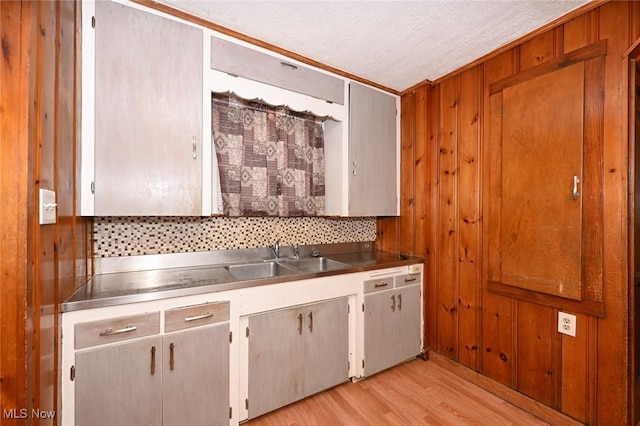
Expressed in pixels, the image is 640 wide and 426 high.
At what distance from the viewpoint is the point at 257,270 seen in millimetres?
2184

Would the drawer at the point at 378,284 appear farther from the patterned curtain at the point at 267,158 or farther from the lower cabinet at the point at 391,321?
the patterned curtain at the point at 267,158

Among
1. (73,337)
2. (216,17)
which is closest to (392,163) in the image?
(216,17)

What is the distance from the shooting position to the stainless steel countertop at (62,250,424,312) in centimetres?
132

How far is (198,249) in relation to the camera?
2.05 m

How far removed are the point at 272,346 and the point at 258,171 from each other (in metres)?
1.20

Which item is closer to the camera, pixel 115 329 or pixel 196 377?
pixel 115 329

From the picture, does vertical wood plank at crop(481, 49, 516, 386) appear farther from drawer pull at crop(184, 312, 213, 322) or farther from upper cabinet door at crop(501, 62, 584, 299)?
drawer pull at crop(184, 312, 213, 322)

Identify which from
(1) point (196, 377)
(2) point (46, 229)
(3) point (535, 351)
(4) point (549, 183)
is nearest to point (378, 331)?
(3) point (535, 351)

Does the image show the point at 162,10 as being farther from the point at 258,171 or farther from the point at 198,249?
the point at 198,249

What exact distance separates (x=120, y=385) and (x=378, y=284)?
5.49 ft

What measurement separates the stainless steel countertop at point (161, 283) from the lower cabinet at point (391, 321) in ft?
0.70

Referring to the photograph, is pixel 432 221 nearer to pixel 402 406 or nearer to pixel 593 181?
pixel 593 181

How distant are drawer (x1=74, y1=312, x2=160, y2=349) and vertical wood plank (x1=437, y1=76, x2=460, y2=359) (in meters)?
2.13

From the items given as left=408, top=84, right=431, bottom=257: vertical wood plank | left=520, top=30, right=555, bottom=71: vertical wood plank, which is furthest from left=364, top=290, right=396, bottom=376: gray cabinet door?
left=520, top=30, right=555, bottom=71: vertical wood plank
